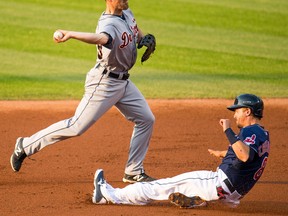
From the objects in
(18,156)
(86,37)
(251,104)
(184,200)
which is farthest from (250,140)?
(18,156)

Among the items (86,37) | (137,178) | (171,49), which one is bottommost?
(137,178)

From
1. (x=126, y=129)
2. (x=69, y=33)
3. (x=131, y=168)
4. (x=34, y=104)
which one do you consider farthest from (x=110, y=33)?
(x=34, y=104)

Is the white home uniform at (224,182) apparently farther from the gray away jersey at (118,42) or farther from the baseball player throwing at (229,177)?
the gray away jersey at (118,42)

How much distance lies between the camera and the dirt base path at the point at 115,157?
6.77 metres

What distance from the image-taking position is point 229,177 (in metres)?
6.38

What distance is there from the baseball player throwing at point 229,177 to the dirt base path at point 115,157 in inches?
5.0

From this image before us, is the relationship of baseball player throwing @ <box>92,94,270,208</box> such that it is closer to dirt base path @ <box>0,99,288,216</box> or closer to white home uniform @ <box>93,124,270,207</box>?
white home uniform @ <box>93,124,270,207</box>

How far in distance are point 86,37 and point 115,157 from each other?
223 cm

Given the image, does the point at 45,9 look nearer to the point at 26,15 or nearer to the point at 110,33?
the point at 26,15

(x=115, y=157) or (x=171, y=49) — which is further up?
(x=171, y=49)

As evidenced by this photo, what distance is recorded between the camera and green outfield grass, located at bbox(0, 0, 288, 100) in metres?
11.8

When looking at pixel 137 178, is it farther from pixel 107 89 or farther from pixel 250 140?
pixel 250 140

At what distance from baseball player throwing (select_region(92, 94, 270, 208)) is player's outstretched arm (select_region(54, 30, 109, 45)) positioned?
1.31 m

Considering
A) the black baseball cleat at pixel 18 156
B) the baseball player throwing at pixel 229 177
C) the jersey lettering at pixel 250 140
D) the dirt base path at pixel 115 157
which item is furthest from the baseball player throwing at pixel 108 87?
the jersey lettering at pixel 250 140
